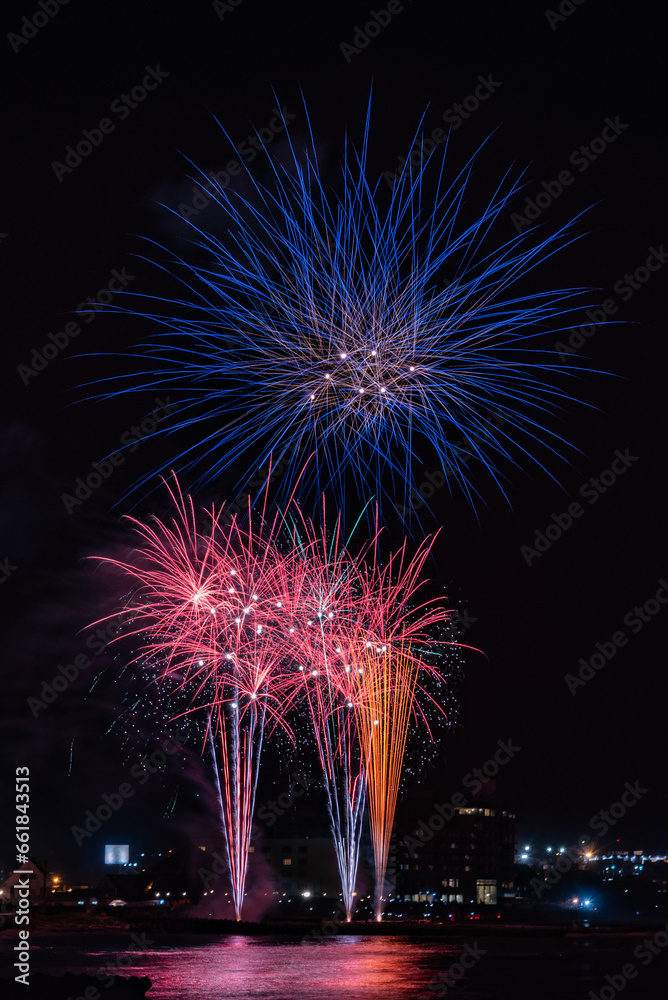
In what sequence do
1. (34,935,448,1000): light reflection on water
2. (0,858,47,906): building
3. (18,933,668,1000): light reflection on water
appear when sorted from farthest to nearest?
(0,858,47,906): building < (18,933,668,1000): light reflection on water < (34,935,448,1000): light reflection on water

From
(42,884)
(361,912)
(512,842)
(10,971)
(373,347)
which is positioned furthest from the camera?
(512,842)

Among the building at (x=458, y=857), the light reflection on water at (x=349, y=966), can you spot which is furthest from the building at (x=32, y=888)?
the building at (x=458, y=857)

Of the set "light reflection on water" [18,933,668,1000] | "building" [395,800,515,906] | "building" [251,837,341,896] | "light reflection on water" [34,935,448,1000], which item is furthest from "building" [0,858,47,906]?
"building" [395,800,515,906]

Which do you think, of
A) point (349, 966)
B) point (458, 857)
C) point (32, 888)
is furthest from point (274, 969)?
point (458, 857)

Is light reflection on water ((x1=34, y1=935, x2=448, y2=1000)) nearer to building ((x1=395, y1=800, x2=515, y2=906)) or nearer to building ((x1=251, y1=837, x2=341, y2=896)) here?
building ((x1=251, y1=837, x2=341, y2=896))

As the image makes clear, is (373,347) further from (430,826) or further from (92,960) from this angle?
(430,826)

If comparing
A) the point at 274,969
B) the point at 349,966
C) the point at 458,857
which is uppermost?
the point at 274,969

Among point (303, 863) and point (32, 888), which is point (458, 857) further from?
point (32, 888)

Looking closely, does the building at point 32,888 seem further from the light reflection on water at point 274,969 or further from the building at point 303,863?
the light reflection on water at point 274,969

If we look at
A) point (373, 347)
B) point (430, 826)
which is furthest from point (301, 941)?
point (430, 826)

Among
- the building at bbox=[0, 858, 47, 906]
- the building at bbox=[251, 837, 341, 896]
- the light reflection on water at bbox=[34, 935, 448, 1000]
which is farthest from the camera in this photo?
the building at bbox=[251, 837, 341, 896]

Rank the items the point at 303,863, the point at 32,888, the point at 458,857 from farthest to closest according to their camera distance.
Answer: the point at 458,857 < the point at 303,863 < the point at 32,888
